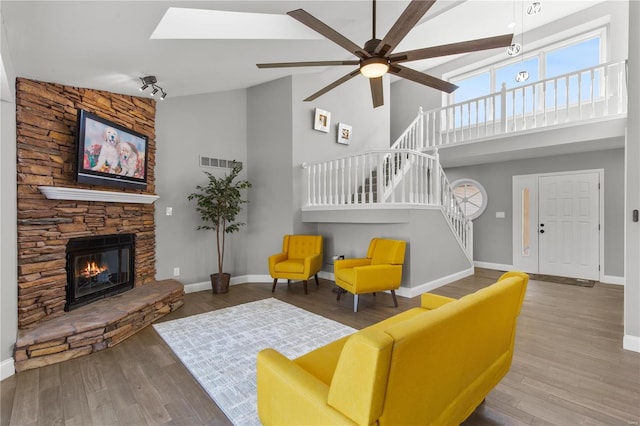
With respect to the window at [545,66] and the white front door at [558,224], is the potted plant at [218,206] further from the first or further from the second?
the white front door at [558,224]

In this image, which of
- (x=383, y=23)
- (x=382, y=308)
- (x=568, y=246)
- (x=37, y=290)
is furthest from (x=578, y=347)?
(x=37, y=290)

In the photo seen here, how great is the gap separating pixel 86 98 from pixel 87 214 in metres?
1.31

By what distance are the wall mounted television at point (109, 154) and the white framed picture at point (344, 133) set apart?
3350 mm

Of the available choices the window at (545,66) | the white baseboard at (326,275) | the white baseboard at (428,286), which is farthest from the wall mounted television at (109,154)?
the window at (545,66)

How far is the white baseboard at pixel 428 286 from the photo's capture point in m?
4.36

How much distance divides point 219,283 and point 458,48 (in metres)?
4.17

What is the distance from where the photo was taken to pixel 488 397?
2018mm

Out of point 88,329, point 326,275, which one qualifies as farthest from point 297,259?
point 88,329

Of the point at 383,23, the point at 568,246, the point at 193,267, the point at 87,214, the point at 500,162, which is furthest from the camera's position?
the point at 500,162

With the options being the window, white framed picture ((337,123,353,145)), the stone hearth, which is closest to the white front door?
the window

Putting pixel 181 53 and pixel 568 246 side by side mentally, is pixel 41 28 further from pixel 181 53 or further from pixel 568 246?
pixel 568 246

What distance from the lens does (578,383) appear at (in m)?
2.17

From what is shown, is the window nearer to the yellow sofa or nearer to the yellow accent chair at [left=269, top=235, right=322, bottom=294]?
the yellow accent chair at [left=269, top=235, right=322, bottom=294]

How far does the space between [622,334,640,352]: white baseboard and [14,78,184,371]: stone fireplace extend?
4636 millimetres
